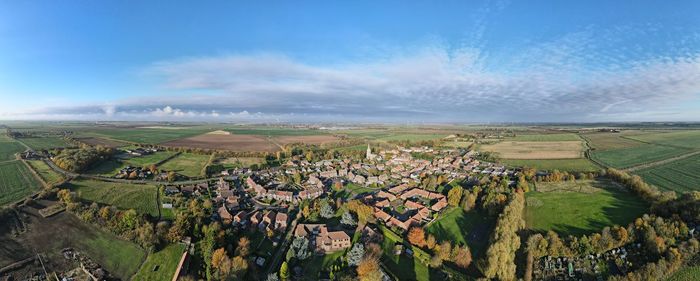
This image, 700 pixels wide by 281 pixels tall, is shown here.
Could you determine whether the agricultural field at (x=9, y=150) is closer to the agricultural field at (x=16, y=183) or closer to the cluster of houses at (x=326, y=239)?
the agricultural field at (x=16, y=183)

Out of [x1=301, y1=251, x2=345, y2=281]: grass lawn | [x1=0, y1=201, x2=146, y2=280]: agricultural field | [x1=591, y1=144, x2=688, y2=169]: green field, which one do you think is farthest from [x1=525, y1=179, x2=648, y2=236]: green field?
[x1=0, y1=201, x2=146, y2=280]: agricultural field

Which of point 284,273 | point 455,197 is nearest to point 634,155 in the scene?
point 455,197

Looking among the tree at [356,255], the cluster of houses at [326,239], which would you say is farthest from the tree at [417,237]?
the cluster of houses at [326,239]

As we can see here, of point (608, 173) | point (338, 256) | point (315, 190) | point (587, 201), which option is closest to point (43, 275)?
point (338, 256)

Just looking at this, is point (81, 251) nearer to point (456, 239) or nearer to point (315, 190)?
point (315, 190)

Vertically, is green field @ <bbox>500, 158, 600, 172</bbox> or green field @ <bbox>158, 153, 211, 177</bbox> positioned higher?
green field @ <bbox>500, 158, 600, 172</bbox>

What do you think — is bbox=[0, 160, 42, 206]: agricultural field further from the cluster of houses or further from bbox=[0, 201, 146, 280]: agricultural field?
the cluster of houses
